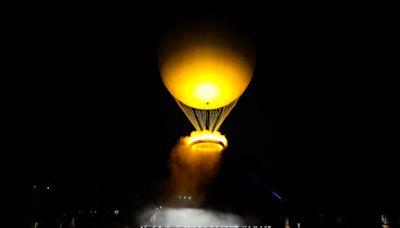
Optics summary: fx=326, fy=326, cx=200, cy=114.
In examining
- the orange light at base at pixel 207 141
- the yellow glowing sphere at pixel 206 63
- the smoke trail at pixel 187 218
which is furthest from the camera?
the smoke trail at pixel 187 218

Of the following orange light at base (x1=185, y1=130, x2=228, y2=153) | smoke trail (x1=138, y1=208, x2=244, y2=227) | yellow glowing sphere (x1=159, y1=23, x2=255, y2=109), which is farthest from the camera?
smoke trail (x1=138, y1=208, x2=244, y2=227)

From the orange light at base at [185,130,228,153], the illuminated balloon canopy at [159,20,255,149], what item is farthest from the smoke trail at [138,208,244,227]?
the illuminated balloon canopy at [159,20,255,149]

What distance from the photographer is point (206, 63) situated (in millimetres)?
4617

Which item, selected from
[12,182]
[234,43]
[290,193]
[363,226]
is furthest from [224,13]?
[290,193]

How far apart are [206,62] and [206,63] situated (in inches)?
0.6

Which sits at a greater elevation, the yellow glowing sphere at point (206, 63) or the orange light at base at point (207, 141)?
the yellow glowing sphere at point (206, 63)

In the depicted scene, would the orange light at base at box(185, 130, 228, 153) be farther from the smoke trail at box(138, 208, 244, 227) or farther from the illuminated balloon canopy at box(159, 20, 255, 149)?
Answer: the smoke trail at box(138, 208, 244, 227)

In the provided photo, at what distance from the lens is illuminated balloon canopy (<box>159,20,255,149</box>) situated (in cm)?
457

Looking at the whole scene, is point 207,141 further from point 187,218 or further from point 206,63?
point 187,218

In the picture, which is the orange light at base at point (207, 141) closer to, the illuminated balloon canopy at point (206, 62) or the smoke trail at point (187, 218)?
the illuminated balloon canopy at point (206, 62)

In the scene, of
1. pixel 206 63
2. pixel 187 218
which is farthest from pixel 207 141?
pixel 187 218

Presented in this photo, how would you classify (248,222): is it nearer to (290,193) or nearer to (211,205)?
(211,205)

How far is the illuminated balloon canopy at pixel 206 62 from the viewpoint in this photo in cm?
457

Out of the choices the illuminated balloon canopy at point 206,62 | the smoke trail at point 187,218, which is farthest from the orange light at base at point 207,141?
the smoke trail at point 187,218
